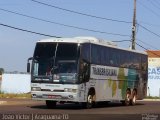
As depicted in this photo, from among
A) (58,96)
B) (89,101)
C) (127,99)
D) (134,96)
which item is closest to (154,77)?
(134,96)

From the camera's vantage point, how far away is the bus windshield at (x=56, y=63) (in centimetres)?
2741

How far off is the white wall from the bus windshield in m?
46.0

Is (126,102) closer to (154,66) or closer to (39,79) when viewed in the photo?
(39,79)

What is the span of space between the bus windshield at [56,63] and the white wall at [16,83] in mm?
46011

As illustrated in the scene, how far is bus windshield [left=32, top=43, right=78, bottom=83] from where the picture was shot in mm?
27406

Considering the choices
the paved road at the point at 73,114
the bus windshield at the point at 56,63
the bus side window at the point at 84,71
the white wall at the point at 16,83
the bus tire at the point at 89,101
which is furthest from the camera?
the white wall at the point at 16,83

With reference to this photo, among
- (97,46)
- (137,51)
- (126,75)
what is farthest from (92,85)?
(137,51)

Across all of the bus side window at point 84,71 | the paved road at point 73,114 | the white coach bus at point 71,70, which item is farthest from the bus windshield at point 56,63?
the paved road at point 73,114

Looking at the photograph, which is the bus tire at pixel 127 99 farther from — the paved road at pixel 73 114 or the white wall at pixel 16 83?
the white wall at pixel 16 83

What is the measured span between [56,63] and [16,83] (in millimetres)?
47871

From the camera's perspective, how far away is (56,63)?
27.5 metres

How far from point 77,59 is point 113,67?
5198 mm

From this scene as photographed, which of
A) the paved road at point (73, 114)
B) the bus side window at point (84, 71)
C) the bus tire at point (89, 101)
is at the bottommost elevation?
the paved road at point (73, 114)

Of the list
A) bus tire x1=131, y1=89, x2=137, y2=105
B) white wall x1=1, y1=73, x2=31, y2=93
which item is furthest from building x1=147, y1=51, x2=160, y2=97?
bus tire x1=131, y1=89, x2=137, y2=105
